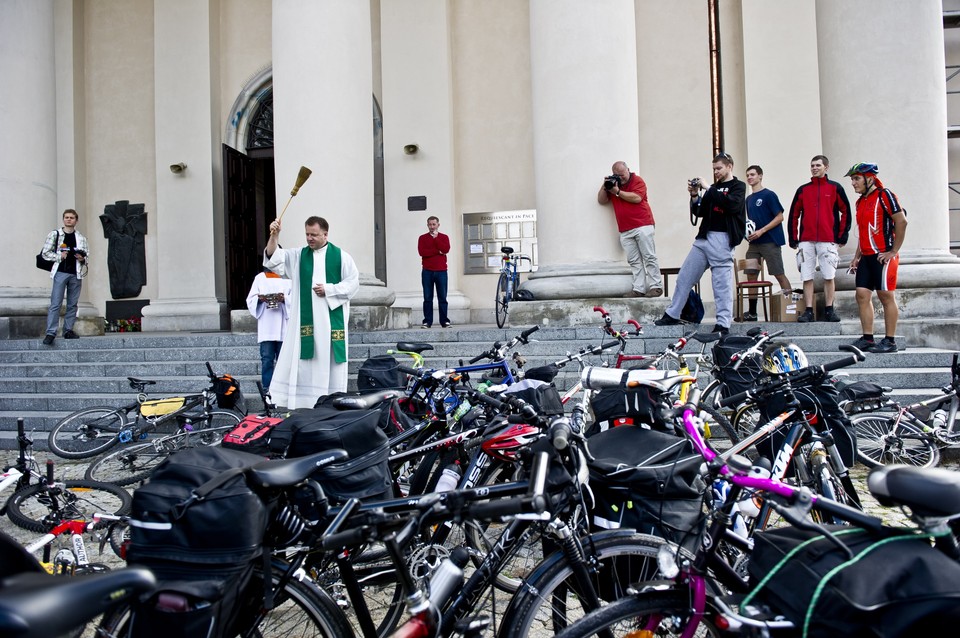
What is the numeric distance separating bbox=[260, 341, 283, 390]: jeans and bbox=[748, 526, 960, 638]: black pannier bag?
232 inches

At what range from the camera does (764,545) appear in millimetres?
1772

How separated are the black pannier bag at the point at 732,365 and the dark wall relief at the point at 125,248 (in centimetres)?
1267

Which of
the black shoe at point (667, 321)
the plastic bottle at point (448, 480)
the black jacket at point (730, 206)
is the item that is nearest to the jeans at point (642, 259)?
the black shoe at point (667, 321)

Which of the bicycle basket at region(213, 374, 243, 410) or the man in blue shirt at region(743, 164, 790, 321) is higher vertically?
the man in blue shirt at region(743, 164, 790, 321)

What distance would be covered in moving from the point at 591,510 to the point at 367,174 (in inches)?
333

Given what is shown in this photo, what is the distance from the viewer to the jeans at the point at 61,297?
912cm

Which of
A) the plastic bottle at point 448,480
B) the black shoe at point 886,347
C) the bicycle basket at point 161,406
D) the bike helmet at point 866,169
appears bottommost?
the plastic bottle at point 448,480

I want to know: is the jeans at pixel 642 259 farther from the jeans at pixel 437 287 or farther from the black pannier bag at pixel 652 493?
the black pannier bag at pixel 652 493

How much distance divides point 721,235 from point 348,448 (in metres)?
5.53

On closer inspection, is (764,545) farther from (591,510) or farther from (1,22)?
(1,22)

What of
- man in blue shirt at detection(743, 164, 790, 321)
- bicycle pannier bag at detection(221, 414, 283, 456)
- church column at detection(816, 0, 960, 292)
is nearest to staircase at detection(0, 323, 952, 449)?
man in blue shirt at detection(743, 164, 790, 321)

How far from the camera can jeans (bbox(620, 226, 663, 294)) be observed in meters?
8.47

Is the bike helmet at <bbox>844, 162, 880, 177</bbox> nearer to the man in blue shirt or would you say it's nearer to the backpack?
the man in blue shirt

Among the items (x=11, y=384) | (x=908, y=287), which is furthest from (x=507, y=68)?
(x=11, y=384)
